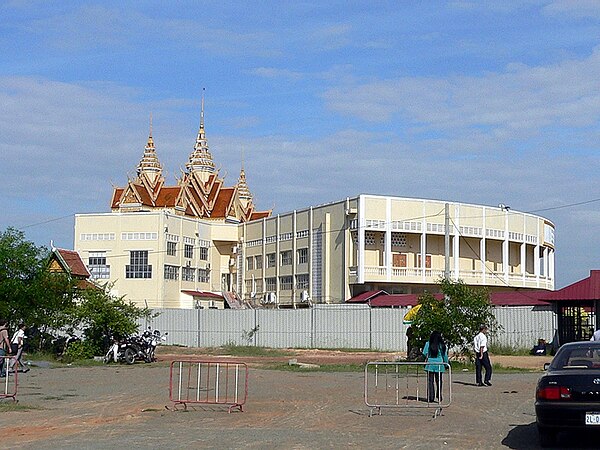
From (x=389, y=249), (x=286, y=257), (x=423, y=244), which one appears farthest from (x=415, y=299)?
(x=286, y=257)

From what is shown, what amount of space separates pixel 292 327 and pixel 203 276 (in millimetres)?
33946

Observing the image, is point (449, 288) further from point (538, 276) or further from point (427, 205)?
point (538, 276)

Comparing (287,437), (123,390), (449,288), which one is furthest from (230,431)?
(449,288)

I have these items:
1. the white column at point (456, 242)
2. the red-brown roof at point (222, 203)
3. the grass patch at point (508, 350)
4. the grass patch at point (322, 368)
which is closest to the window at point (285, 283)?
the white column at point (456, 242)

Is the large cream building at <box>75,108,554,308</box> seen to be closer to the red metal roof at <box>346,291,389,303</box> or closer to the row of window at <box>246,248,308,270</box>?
the row of window at <box>246,248,308,270</box>

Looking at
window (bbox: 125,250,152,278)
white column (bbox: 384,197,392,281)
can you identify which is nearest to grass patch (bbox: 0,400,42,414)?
white column (bbox: 384,197,392,281)

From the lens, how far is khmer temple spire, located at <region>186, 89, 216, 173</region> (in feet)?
335

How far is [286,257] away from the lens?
3004 inches

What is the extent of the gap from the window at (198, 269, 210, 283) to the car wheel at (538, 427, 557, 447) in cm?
6909

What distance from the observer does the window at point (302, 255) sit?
2886 inches

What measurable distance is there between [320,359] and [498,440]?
1048 inches

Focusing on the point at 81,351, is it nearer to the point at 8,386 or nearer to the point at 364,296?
the point at 8,386

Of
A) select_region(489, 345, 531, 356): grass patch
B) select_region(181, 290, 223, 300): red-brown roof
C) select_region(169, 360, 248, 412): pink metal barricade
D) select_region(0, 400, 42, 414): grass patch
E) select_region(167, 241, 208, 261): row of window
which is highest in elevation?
select_region(167, 241, 208, 261): row of window

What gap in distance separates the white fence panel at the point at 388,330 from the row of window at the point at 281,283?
88.2ft
